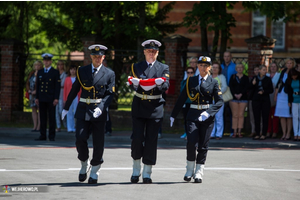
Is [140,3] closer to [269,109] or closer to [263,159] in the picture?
[269,109]

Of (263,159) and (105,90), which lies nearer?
(105,90)

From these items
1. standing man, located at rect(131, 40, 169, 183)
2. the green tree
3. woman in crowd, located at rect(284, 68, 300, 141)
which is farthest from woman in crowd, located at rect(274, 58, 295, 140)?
standing man, located at rect(131, 40, 169, 183)

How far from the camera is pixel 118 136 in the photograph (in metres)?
15.0

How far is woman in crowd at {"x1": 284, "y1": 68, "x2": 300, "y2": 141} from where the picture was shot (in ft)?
45.8

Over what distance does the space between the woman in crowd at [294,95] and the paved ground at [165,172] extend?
1.88 feet

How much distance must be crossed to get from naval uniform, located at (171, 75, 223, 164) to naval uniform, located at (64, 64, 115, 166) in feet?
3.73

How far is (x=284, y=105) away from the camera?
14.4m

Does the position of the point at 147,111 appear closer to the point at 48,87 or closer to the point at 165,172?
the point at 165,172

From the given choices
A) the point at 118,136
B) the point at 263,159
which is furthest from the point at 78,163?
the point at 118,136

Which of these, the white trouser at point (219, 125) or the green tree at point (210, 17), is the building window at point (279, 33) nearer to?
the green tree at point (210, 17)

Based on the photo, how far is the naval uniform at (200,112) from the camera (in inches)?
339

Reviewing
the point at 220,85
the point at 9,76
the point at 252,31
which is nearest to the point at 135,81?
the point at 220,85

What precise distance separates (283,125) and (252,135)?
3.10 ft

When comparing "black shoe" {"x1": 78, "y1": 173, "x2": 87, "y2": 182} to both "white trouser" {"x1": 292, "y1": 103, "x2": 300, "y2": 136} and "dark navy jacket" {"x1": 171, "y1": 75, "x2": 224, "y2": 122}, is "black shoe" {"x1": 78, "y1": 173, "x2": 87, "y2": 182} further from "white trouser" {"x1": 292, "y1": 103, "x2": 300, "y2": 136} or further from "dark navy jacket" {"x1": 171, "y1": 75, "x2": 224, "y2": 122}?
"white trouser" {"x1": 292, "y1": 103, "x2": 300, "y2": 136}
